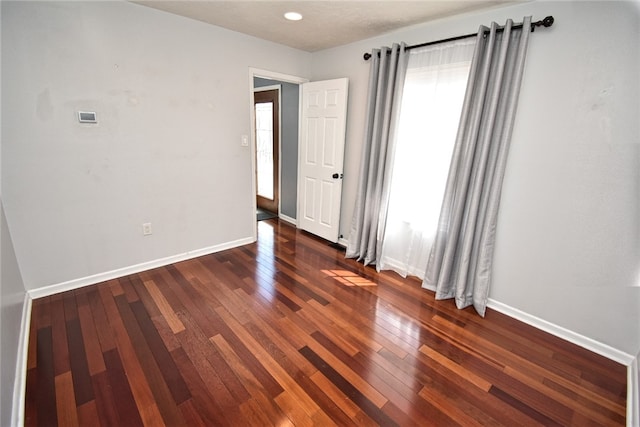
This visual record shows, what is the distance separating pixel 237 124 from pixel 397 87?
173 cm

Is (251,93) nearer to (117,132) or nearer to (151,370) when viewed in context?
(117,132)

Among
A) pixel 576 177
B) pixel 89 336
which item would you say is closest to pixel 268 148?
pixel 89 336

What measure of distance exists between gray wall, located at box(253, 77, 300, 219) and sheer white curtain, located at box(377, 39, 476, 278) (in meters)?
1.72

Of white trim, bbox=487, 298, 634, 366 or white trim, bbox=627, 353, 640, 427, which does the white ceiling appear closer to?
white trim, bbox=487, 298, 634, 366

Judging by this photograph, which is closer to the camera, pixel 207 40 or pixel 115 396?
pixel 115 396

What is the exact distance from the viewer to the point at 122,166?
2607 millimetres

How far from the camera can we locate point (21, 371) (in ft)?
5.42

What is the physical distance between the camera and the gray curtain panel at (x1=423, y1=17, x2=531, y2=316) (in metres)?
2.12

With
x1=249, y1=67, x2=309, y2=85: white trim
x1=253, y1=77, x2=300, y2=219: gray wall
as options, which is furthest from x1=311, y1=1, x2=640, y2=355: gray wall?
x1=253, y1=77, x2=300, y2=219: gray wall

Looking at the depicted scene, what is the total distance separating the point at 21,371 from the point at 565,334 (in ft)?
11.7

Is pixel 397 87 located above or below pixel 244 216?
above

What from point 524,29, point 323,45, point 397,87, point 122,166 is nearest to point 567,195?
point 524,29

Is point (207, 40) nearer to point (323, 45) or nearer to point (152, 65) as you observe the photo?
point (152, 65)

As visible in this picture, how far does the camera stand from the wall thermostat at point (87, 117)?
234cm
